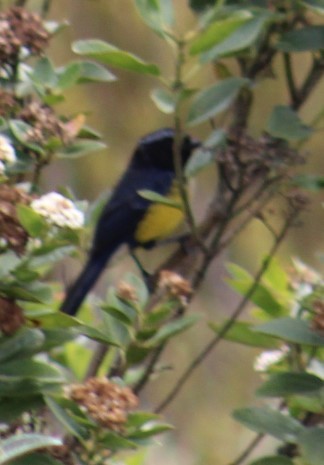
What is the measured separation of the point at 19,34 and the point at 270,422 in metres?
0.51

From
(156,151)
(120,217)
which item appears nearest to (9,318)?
(120,217)

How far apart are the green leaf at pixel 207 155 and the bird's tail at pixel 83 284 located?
0.40 m

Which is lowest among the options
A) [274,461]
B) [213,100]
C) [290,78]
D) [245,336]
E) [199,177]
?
[274,461]

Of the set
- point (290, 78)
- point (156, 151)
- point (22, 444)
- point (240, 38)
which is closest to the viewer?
point (22, 444)

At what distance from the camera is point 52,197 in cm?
112

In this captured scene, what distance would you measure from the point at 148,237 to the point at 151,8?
163 centimetres

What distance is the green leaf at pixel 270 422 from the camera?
115 cm

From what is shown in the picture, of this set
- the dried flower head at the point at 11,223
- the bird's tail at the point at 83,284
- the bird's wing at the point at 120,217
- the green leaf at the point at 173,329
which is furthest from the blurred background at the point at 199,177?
the dried flower head at the point at 11,223

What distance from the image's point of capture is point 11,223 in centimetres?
110

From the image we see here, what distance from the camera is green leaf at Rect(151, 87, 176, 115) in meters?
1.24

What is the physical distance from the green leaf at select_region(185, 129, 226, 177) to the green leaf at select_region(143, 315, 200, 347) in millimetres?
208

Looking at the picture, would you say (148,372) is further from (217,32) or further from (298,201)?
(217,32)

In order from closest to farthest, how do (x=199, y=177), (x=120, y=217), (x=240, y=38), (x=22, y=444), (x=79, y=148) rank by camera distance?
(x=22, y=444) → (x=240, y=38) → (x=79, y=148) → (x=120, y=217) → (x=199, y=177)

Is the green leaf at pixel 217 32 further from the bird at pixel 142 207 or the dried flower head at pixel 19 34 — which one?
the bird at pixel 142 207
